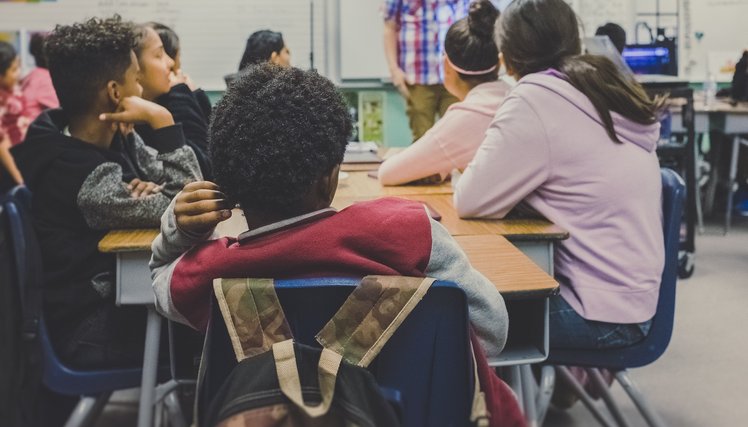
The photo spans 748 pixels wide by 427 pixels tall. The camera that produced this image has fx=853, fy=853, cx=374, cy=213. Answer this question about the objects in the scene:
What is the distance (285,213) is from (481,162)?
36.0 inches

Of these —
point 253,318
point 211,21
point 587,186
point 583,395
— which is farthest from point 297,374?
point 211,21

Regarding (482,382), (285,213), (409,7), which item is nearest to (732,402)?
(482,382)

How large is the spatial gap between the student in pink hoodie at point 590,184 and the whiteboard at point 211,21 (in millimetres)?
3744

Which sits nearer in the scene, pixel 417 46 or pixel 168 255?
pixel 168 255

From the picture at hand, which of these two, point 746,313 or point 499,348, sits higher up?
point 499,348

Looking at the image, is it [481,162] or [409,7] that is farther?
[409,7]

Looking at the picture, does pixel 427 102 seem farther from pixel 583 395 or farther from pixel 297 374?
pixel 297 374

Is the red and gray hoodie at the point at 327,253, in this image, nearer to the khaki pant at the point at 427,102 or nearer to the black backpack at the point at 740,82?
the khaki pant at the point at 427,102

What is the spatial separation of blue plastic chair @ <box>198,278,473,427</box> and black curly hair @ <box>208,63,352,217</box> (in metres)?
0.14

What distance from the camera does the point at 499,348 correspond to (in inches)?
49.7

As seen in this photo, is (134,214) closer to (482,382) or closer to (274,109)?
(274,109)

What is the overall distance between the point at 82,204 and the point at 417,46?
3276mm

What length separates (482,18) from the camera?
2.44 meters

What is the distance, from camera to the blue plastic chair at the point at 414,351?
100 centimetres
